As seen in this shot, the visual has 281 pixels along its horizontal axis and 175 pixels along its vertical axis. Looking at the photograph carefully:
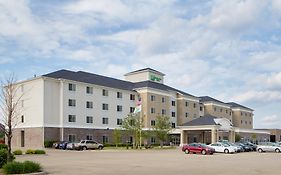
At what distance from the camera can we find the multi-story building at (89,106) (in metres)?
59.2

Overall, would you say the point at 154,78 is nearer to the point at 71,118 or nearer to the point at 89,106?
the point at 89,106

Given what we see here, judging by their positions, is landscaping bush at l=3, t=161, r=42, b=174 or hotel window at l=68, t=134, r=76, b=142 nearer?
landscaping bush at l=3, t=161, r=42, b=174

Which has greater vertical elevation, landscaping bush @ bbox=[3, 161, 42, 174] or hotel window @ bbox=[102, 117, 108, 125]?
hotel window @ bbox=[102, 117, 108, 125]

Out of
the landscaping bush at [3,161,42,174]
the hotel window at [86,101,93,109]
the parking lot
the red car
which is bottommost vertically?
the red car

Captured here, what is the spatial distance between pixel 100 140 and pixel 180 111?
76.5 feet

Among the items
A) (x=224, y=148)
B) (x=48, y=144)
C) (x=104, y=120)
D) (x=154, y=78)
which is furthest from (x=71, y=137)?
(x=154, y=78)

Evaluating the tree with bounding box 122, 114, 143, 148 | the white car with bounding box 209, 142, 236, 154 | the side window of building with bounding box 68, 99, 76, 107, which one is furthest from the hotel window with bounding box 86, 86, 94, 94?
the white car with bounding box 209, 142, 236, 154

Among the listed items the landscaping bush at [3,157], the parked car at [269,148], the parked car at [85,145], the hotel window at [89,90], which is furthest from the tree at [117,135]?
the landscaping bush at [3,157]

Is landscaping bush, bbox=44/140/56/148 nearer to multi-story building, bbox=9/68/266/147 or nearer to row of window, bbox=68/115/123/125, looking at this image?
multi-story building, bbox=9/68/266/147

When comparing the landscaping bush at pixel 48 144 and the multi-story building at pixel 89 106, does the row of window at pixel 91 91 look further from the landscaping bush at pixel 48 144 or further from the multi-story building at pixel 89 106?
the landscaping bush at pixel 48 144

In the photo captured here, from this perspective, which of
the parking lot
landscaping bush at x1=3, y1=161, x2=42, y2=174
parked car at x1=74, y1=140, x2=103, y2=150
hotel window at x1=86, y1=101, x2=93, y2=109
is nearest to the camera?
landscaping bush at x1=3, y1=161, x2=42, y2=174

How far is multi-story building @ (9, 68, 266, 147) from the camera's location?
59.2 meters

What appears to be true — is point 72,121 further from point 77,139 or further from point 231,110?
point 231,110

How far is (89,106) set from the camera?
65062mm
